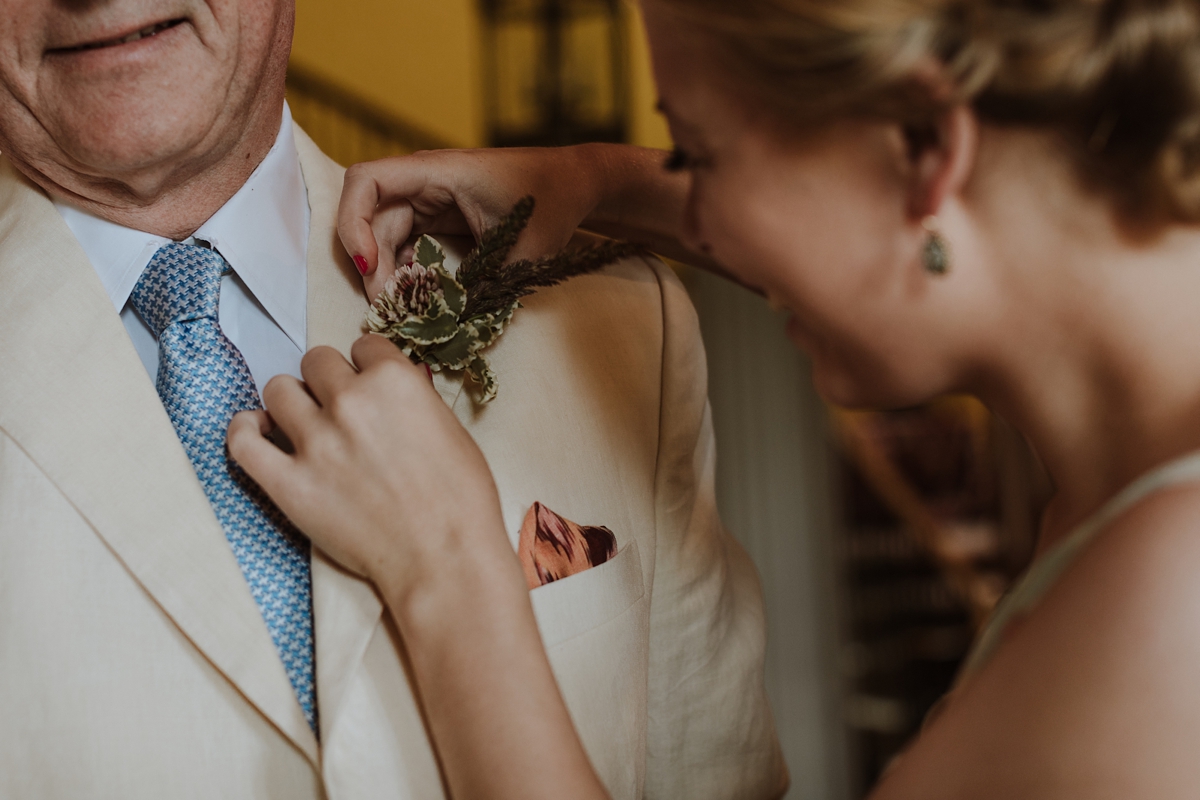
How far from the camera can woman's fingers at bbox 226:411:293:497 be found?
88 cm

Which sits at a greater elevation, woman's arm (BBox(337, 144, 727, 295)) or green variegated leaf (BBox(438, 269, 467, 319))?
woman's arm (BBox(337, 144, 727, 295))

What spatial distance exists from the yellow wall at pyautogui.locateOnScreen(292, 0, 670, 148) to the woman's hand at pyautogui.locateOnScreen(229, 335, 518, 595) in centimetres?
604

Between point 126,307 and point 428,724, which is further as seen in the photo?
point 126,307

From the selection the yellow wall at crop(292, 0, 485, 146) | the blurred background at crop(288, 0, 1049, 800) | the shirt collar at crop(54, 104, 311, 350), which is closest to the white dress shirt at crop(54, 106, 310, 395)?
the shirt collar at crop(54, 104, 311, 350)

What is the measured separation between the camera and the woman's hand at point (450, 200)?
40.2 inches

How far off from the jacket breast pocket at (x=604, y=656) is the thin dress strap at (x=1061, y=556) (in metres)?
0.37

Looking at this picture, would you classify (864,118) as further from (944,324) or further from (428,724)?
(428,724)

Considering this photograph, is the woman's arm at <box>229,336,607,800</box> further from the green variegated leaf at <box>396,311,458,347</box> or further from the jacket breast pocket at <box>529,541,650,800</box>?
the jacket breast pocket at <box>529,541,650,800</box>

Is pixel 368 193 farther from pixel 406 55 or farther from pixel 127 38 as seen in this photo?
pixel 406 55

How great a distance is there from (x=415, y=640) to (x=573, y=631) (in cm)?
22

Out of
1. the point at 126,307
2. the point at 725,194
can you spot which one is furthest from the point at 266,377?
the point at 725,194

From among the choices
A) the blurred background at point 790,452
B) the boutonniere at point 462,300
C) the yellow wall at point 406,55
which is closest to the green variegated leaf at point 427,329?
the boutonniere at point 462,300

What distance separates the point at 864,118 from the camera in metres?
0.72

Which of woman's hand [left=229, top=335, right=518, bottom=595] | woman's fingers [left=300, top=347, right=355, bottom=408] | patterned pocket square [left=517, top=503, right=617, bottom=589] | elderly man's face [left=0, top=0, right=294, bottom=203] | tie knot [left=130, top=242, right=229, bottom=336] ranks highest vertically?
elderly man's face [left=0, top=0, right=294, bottom=203]
